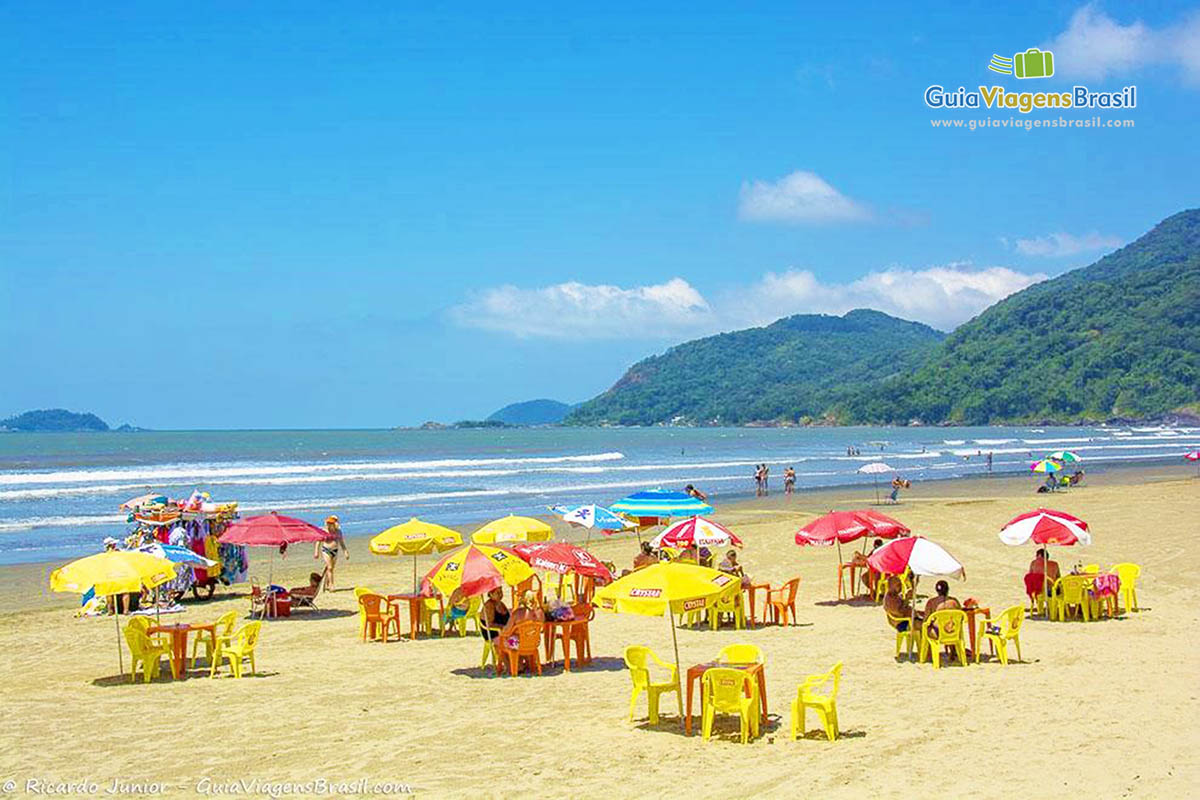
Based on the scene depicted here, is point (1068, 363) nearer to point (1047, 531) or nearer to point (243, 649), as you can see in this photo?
point (1047, 531)

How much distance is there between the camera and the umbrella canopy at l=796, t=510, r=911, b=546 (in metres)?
15.7

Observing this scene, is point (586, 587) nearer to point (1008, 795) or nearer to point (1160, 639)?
point (1160, 639)

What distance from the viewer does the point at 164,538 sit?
18.5 meters

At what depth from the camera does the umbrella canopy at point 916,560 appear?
1202 centimetres

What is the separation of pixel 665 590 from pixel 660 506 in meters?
9.06

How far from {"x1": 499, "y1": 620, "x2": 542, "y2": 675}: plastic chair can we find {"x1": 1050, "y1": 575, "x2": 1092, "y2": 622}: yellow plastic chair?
691cm

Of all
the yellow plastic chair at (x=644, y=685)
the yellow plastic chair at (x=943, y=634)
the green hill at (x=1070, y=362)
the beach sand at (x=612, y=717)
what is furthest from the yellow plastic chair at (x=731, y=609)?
the green hill at (x=1070, y=362)

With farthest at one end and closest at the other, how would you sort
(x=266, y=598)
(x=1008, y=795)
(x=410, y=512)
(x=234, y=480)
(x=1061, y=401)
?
1. (x=1061, y=401)
2. (x=234, y=480)
3. (x=410, y=512)
4. (x=266, y=598)
5. (x=1008, y=795)

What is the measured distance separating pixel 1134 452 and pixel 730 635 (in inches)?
2501

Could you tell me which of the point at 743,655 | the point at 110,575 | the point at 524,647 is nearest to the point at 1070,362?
the point at 524,647

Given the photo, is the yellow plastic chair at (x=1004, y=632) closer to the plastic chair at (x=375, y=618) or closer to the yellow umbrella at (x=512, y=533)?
the yellow umbrella at (x=512, y=533)

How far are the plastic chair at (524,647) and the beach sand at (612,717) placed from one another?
25cm

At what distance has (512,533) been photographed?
15609mm

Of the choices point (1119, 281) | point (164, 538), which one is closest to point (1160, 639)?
point (164, 538)
